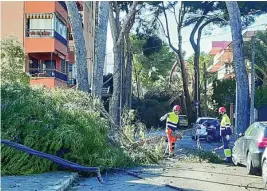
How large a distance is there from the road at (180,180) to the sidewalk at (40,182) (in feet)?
0.93

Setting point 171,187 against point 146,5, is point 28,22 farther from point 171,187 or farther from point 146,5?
point 171,187

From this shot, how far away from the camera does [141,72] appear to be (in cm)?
6800

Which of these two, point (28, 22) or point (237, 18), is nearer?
point (237, 18)

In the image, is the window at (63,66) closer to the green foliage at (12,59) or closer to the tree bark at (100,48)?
the green foliage at (12,59)

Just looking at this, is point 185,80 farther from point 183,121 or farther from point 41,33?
point 41,33

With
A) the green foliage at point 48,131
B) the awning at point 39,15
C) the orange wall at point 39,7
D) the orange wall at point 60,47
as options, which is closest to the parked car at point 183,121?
the orange wall at point 60,47

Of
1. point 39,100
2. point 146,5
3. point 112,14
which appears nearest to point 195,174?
point 39,100

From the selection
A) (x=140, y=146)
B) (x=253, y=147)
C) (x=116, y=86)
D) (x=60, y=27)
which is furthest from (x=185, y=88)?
(x=253, y=147)

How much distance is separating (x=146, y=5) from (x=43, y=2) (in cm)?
1190

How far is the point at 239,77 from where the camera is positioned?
19.5 meters

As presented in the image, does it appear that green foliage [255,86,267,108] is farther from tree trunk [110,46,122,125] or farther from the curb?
the curb

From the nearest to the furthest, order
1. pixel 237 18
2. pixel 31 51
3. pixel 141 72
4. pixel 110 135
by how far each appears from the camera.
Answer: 1. pixel 110 135
2. pixel 237 18
3. pixel 31 51
4. pixel 141 72

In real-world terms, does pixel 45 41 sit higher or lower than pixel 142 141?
higher

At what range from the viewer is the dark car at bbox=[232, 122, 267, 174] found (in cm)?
1241
